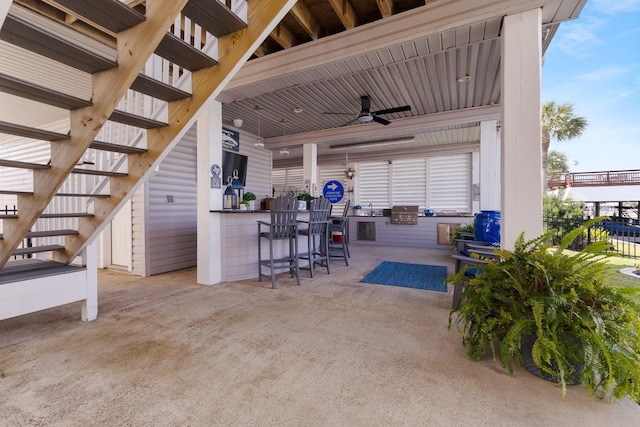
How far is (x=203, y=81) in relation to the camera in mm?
2025

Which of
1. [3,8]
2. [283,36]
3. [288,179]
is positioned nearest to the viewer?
[3,8]

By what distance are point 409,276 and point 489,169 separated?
109 inches

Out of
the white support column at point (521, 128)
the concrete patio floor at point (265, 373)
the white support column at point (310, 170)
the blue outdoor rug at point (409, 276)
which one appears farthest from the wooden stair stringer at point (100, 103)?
the white support column at point (310, 170)

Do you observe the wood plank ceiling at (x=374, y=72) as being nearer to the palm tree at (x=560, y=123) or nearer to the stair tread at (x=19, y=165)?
the stair tread at (x=19, y=165)

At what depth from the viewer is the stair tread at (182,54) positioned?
5.34 feet

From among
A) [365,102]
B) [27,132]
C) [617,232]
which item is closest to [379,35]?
[365,102]

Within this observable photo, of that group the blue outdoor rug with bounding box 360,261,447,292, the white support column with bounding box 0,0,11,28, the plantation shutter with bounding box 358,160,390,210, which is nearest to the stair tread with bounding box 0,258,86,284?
the white support column with bounding box 0,0,11,28

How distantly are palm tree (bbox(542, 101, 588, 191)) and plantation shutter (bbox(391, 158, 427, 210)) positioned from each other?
6175 millimetres

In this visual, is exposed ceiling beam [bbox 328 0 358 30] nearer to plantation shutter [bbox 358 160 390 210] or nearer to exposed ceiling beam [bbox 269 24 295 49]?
exposed ceiling beam [bbox 269 24 295 49]

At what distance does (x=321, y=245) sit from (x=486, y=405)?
404cm

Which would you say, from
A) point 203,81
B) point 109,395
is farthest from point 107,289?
point 203,81

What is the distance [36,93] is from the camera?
1535 mm

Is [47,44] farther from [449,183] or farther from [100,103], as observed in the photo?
[449,183]

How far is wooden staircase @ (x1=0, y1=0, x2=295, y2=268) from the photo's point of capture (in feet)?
4.59
